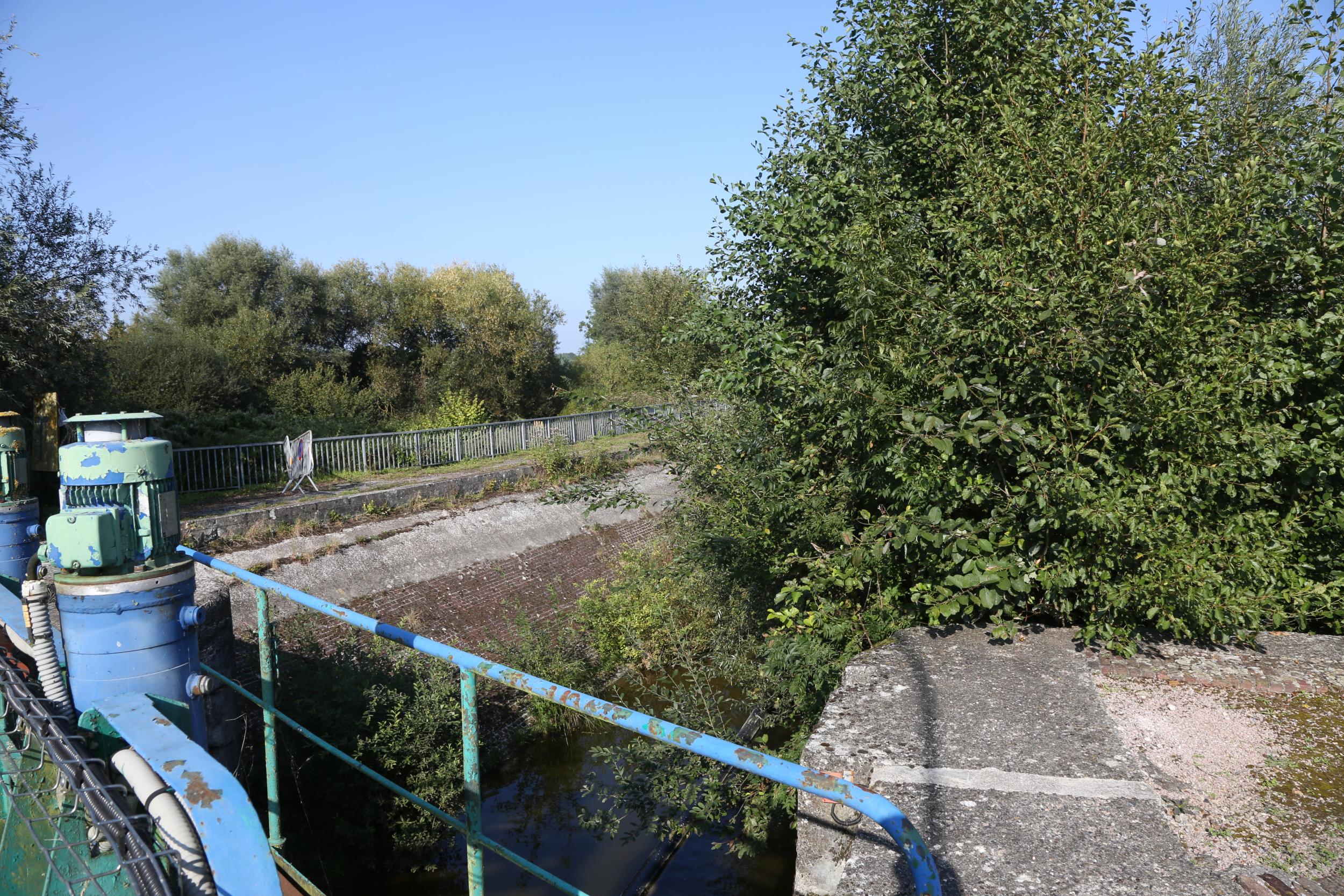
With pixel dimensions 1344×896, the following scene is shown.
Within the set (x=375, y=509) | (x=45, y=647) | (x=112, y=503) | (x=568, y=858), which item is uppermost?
(x=112, y=503)

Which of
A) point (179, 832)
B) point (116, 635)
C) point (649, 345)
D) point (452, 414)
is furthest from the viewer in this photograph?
point (452, 414)

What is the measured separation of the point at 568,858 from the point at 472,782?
638cm

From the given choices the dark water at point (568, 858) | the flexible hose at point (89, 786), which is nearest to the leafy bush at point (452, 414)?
the dark water at point (568, 858)

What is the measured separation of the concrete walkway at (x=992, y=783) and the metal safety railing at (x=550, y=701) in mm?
823

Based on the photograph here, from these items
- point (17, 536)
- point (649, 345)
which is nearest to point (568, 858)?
point (17, 536)

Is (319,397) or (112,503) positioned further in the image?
(319,397)

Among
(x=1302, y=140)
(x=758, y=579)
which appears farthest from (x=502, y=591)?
(x=1302, y=140)

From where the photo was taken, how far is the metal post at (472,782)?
2217 millimetres

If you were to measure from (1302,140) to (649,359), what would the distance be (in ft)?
34.1

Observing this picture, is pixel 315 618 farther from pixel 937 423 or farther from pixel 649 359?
pixel 937 423

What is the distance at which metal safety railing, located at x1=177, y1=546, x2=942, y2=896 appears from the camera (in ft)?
4.77

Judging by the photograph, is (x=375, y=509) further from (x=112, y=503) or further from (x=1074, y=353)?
(x=1074, y=353)

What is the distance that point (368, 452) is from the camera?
1781 centimetres

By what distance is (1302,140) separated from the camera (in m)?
4.53
